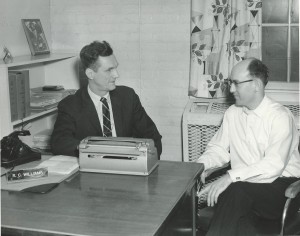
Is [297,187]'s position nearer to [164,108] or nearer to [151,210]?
[151,210]

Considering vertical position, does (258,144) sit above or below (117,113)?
below

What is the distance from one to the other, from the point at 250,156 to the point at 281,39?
46.9 inches

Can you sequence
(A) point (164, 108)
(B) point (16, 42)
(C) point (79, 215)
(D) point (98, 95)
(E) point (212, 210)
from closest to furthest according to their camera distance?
(C) point (79, 215) → (E) point (212, 210) → (D) point (98, 95) → (B) point (16, 42) → (A) point (164, 108)

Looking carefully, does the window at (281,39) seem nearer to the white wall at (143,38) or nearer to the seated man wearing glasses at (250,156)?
the white wall at (143,38)

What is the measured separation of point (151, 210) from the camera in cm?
176

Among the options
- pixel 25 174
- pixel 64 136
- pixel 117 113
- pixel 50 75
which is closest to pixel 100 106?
pixel 117 113

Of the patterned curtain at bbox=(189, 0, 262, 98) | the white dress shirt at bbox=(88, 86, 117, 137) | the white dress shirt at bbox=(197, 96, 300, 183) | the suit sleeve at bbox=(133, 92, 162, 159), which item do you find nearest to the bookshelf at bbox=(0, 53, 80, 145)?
the white dress shirt at bbox=(88, 86, 117, 137)

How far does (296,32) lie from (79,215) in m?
2.43

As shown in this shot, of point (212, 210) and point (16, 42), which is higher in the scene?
point (16, 42)

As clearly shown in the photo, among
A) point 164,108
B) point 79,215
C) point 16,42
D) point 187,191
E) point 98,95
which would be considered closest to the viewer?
point 79,215

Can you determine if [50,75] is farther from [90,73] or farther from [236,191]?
[236,191]

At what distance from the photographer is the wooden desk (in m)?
1.62

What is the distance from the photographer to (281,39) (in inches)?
139

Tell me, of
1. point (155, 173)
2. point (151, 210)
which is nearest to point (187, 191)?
point (155, 173)
